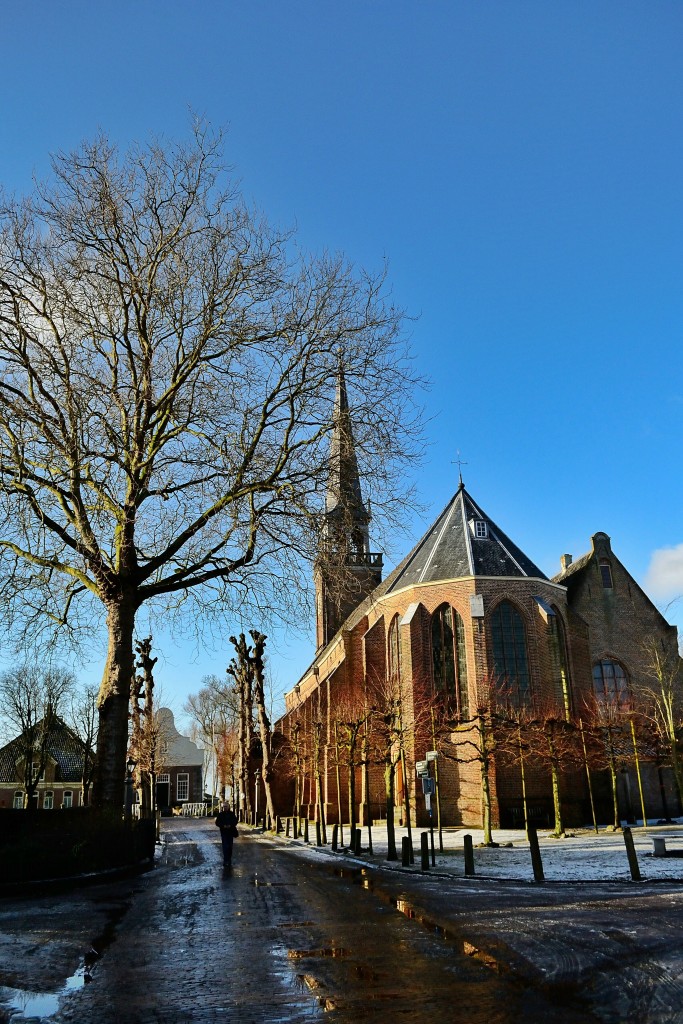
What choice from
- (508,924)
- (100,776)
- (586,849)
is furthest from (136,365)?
(586,849)

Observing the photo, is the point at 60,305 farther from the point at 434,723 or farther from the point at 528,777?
the point at 528,777

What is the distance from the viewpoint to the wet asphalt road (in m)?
5.41

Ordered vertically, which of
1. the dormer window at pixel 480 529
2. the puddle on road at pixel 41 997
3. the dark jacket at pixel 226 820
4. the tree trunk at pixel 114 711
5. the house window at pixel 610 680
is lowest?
the puddle on road at pixel 41 997

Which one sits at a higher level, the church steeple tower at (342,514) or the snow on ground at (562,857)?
the church steeple tower at (342,514)

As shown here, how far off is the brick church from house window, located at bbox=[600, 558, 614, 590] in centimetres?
5

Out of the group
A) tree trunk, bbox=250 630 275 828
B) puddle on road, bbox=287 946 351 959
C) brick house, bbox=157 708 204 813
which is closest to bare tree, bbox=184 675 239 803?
brick house, bbox=157 708 204 813

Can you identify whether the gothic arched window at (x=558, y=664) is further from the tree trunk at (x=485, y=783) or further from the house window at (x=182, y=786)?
the house window at (x=182, y=786)

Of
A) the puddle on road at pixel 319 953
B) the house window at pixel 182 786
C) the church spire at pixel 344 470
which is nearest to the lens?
the puddle on road at pixel 319 953

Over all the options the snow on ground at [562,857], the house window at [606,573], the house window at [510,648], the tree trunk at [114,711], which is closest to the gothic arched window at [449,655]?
the house window at [510,648]

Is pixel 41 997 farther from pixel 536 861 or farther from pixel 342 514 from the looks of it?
pixel 342 514

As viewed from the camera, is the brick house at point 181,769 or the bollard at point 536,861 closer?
the bollard at point 536,861

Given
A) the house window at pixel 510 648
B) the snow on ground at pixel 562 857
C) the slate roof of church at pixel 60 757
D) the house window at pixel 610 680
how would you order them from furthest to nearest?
the slate roof of church at pixel 60 757 → the house window at pixel 610 680 → the house window at pixel 510 648 → the snow on ground at pixel 562 857

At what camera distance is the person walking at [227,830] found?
18.9 meters

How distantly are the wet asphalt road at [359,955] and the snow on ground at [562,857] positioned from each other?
233 cm
